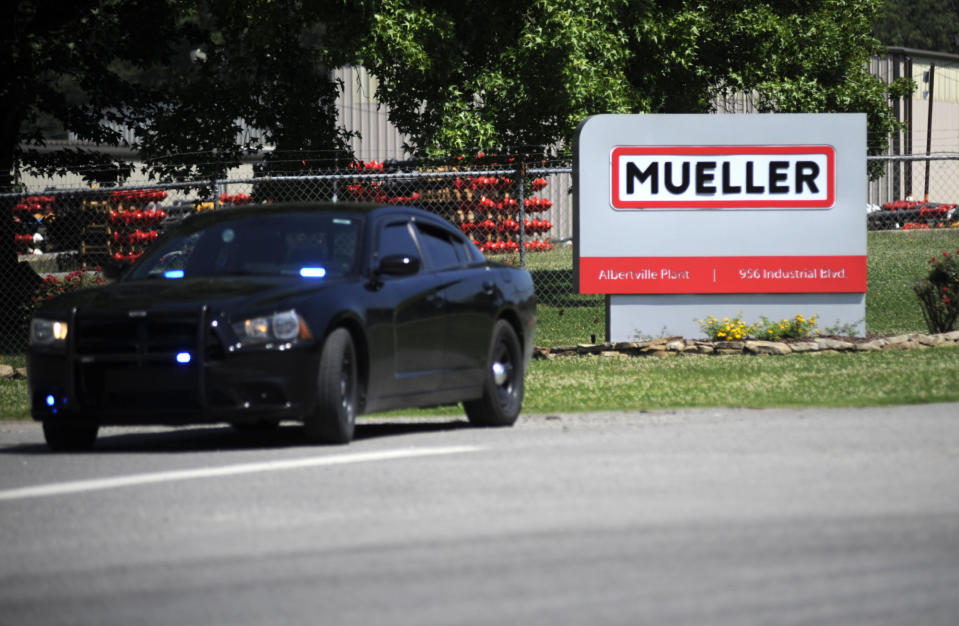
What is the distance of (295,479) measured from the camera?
7.89m

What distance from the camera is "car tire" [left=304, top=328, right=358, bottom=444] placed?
9039 millimetres

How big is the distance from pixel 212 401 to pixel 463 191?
19.0 m

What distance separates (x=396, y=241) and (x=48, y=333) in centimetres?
232

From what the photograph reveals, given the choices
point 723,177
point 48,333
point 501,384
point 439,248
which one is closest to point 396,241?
point 439,248

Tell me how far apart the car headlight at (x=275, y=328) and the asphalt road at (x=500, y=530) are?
0.67m

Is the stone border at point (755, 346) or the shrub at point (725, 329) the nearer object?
the stone border at point (755, 346)

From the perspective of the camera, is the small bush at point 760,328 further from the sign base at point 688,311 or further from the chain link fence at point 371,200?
the chain link fence at point 371,200

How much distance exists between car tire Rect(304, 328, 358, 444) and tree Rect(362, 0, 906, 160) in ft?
48.5

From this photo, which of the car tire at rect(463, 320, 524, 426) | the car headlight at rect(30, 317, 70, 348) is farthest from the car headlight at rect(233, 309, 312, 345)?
the car tire at rect(463, 320, 524, 426)

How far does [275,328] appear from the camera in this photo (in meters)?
8.95

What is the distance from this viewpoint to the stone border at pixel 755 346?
53.6ft

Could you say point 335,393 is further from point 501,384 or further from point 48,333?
point 501,384

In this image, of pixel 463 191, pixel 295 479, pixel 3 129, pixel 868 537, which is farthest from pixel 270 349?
pixel 463 191

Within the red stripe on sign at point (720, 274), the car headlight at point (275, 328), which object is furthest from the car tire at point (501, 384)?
→ the red stripe on sign at point (720, 274)
